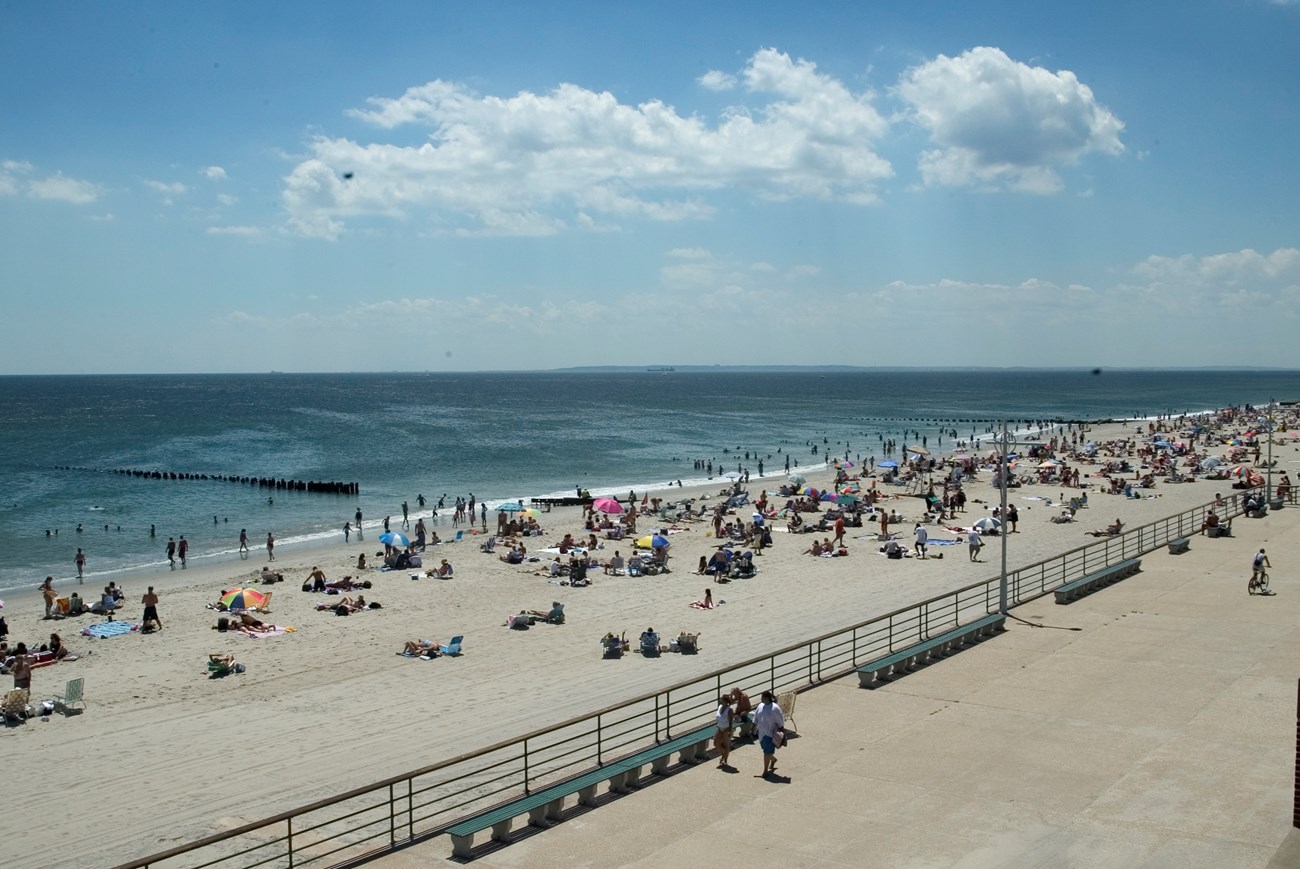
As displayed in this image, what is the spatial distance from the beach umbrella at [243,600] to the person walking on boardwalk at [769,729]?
18.2 meters

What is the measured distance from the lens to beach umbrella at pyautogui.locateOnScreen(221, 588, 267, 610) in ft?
82.9

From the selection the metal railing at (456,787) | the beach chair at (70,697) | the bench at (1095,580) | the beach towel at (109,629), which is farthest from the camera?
the beach towel at (109,629)

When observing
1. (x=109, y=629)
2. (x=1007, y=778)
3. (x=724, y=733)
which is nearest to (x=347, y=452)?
(x=109, y=629)

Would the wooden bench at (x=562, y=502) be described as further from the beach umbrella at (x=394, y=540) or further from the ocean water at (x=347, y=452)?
the beach umbrella at (x=394, y=540)

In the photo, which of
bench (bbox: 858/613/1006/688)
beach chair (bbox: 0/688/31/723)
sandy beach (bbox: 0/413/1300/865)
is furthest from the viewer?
beach chair (bbox: 0/688/31/723)

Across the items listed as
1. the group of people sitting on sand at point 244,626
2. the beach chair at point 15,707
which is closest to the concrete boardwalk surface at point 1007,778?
the beach chair at point 15,707

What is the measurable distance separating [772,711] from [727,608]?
13907 mm

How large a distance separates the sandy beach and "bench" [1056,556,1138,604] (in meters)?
4.66

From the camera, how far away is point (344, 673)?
19719mm

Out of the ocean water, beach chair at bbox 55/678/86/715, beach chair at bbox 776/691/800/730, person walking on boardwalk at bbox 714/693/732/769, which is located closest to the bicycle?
beach chair at bbox 776/691/800/730

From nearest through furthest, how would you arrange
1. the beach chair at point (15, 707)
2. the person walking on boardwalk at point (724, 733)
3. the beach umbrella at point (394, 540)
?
the person walking on boardwalk at point (724, 733)
the beach chair at point (15, 707)
the beach umbrella at point (394, 540)

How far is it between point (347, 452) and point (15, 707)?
2656 inches

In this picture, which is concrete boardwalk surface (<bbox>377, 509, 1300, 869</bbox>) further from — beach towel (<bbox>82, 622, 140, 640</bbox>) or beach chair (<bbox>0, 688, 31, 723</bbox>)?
beach towel (<bbox>82, 622, 140, 640</bbox>)

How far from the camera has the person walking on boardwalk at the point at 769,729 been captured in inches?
416
